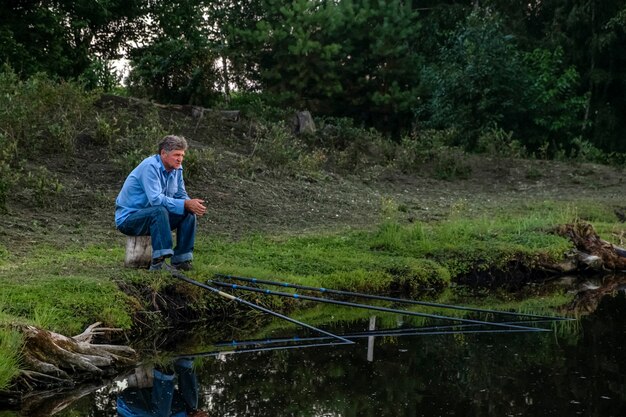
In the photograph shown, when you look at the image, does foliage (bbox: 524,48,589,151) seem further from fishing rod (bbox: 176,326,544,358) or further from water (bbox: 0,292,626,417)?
water (bbox: 0,292,626,417)

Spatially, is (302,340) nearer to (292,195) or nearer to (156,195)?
(156,195)

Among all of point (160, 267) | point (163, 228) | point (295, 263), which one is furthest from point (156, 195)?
point (295, 263)

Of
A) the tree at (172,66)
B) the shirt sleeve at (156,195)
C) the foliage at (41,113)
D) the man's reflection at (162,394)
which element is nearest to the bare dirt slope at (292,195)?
the foliage at (41,113)

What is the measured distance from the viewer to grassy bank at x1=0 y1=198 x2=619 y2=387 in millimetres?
8758

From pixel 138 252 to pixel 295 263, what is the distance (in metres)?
2.28

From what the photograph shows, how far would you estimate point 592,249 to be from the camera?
13.9 m

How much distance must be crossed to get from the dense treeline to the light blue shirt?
11.2m

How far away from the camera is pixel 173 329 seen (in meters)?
9.48

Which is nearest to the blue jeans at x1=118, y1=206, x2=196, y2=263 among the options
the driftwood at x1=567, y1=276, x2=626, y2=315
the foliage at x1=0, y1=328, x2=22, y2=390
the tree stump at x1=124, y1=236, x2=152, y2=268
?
the tree stump at x1=124, y1=236, x2=152, y2=268

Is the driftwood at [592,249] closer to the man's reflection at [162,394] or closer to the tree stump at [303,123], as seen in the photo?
the man's reflection at [162,394]

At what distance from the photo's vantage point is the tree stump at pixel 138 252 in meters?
10.1

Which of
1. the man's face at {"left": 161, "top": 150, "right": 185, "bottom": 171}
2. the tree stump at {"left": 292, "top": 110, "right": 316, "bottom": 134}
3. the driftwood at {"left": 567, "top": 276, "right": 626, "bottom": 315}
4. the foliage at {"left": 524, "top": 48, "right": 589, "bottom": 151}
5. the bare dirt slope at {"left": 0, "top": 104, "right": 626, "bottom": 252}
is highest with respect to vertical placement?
the foliage at {"left": 524, "top": 48, "right": 589, "bottom": 151}

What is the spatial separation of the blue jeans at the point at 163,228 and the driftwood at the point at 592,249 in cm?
617

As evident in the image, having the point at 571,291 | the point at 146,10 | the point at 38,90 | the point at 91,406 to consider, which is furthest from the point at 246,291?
the point at 146,10
